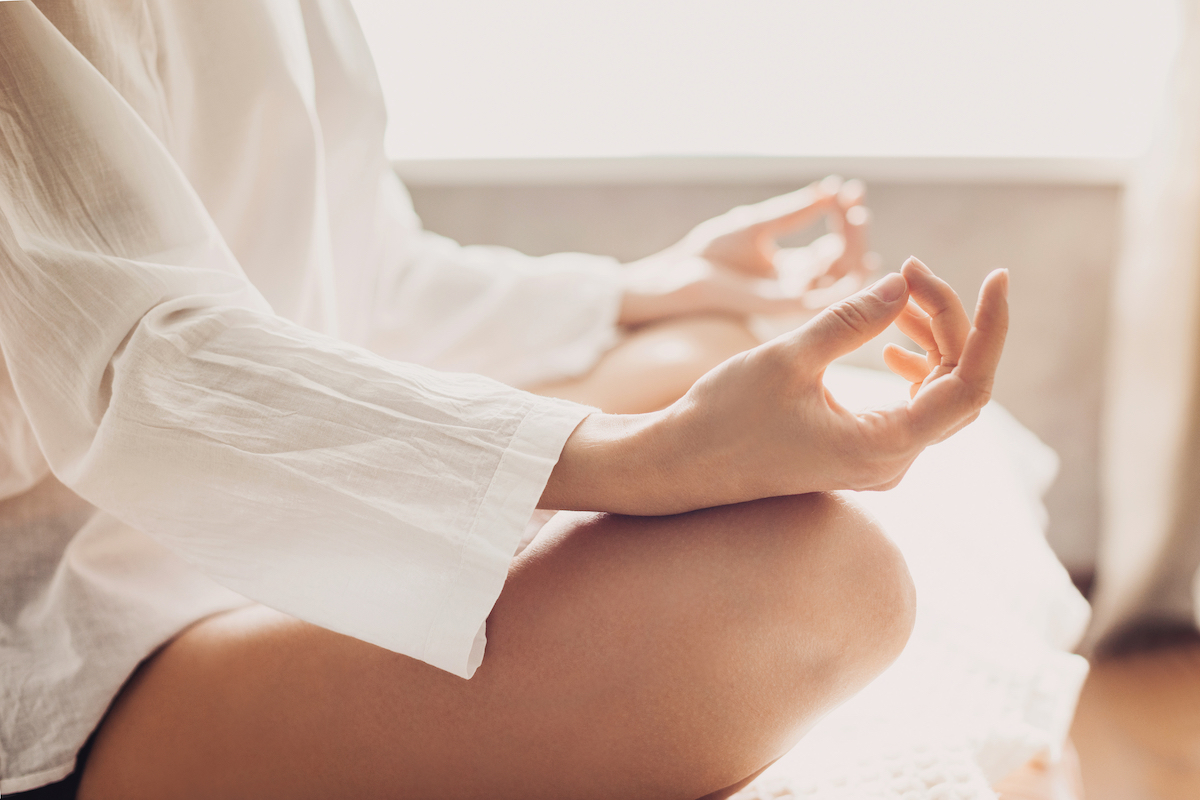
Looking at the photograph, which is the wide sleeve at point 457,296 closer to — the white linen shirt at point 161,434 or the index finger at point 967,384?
the white linen shirt at point 161,434

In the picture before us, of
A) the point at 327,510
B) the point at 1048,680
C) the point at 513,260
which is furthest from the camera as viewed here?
the point at 513,260

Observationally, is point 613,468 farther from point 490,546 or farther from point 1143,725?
point 1143,725

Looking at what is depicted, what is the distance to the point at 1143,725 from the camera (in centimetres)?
94

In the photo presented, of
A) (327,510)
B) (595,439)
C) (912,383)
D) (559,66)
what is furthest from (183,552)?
(559,66)

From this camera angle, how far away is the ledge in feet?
4.00

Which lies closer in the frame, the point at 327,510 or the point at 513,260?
the point at 327,510

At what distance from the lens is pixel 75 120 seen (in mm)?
338

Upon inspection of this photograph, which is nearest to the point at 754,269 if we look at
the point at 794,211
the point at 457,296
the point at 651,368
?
the point at 794,211

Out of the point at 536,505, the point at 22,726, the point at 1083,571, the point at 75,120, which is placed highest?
the point at 75,120

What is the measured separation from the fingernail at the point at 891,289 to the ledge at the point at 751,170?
1023 mm

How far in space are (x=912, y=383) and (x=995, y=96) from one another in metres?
1.13

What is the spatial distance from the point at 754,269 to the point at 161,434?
75cm

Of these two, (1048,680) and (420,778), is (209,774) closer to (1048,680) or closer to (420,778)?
(420,778)

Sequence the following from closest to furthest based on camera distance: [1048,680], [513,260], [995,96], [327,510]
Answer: [327,510] → [1048,680] → [513,260] → [995,96]
